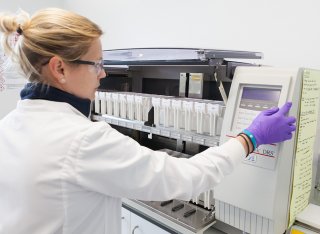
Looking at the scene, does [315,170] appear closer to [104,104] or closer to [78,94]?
[78,94]

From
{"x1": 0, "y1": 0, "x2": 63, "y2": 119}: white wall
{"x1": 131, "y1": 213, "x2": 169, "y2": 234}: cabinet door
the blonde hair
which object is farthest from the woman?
{"x1": 0, "y1": 0, "x2": 63, "y2": 119}: white wall

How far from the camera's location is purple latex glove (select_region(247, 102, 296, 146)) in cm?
95

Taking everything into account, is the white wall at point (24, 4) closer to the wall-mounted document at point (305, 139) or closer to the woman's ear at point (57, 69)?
the woman's ear at point (57, 69)

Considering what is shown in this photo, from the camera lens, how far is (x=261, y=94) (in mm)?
1094

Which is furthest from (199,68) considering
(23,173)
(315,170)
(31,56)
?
(23,173)

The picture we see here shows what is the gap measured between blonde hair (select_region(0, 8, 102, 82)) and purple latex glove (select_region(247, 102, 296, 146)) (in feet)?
2.08

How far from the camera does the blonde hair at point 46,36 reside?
0.83m

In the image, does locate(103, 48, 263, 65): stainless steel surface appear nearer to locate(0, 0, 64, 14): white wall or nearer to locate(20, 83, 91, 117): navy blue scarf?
locate(20, 83, 91, 117): navy blue scarf

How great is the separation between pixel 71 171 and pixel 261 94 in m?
0.76

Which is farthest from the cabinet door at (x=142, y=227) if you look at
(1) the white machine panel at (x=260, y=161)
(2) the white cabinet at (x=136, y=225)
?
(1) the white machine panel at (x=260, y=161)

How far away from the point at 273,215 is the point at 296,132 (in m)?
0.33

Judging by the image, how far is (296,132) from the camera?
1.08 m

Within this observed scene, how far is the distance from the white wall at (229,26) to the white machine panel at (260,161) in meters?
0.59

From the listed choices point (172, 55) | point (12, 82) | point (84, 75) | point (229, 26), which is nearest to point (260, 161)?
point (172, 55)
